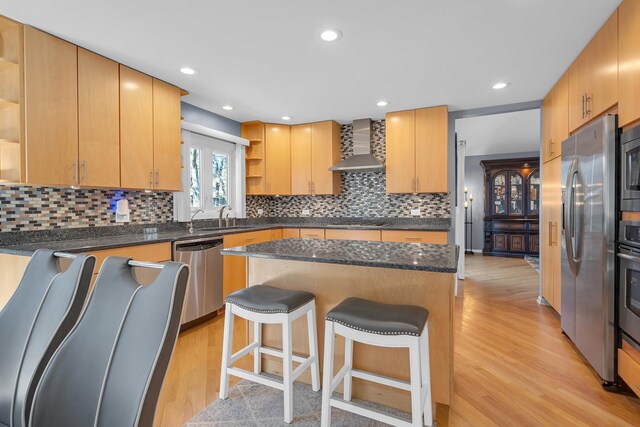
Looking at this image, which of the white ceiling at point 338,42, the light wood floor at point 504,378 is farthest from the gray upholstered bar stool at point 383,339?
the white ceiling at point 338,42

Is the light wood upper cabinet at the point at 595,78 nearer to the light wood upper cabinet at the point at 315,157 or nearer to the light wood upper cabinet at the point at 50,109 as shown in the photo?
the light wood upper cabinet at the point at 315,157

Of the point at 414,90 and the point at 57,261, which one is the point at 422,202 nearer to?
the point at 414,90

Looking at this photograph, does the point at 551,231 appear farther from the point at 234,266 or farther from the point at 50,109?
the point at 50,109

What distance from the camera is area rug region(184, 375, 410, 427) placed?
5.47 ft

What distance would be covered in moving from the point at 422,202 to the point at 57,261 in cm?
393

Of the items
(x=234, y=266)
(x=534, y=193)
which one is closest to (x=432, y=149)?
(x=234, y=266)

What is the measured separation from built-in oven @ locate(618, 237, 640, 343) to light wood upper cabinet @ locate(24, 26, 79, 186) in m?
3.68

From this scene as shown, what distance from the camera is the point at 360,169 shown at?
14.0 ft

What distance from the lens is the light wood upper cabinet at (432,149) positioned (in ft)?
12.7

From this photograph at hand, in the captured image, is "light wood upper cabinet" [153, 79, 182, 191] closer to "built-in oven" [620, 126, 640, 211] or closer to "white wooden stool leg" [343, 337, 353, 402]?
"white wooden stool leg" [343, 337, 353, 402]

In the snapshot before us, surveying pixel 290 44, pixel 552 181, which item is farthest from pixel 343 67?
pixel 552 181

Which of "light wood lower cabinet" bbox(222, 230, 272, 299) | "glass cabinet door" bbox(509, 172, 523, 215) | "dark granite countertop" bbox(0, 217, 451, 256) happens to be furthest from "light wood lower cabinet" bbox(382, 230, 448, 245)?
"glass cabinet door" bbox(509, 172, 523, 215)

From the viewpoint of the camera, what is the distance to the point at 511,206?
7.13 meters

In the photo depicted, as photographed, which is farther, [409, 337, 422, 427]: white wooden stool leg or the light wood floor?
the light wood floor
